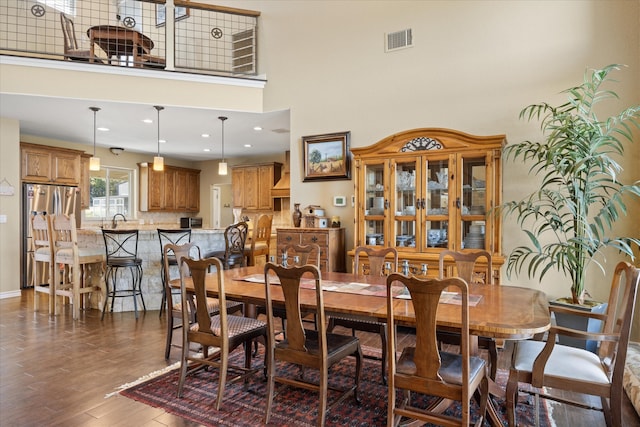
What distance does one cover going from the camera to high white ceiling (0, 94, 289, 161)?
522 centimetres

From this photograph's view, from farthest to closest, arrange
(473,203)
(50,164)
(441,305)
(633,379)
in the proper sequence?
1. (50,164)
2. (473,203)
3. (633,379)
4. (441,305)

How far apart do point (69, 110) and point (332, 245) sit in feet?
13.7

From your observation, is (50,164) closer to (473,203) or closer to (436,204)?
(436,204)

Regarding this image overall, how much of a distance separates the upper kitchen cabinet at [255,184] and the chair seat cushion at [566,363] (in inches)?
258

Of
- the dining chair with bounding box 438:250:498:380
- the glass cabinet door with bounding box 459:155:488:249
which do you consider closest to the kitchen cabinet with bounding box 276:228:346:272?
the dining chair with bounding box 438:250:498:380

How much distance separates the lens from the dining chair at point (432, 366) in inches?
68.8

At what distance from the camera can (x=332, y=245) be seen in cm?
463

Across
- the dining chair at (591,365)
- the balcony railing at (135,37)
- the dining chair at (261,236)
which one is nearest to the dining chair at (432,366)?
the dining chair at (591,365)

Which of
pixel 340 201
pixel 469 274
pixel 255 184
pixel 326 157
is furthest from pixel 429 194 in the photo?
pixel 255 184

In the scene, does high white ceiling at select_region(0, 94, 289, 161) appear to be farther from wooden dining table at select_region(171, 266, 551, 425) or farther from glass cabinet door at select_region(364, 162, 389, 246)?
wooden dining table at select_region(171, 266, 551, 425)

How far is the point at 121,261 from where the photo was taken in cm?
455

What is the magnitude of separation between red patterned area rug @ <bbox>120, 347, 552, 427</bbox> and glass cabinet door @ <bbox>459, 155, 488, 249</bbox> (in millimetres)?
1347

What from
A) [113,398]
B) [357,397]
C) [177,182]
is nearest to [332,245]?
[357,397]

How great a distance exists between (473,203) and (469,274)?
1.03 metres
